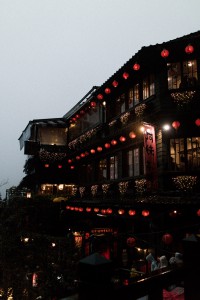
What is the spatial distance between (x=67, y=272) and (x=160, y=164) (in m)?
7.36

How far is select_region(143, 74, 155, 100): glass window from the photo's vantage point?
17.7m

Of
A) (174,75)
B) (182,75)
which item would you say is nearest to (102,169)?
(174,75)

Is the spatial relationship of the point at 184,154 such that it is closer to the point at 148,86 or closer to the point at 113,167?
the point at 148,86

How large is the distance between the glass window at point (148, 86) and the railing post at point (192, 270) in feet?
48.8

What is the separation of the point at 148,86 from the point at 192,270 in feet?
51.8

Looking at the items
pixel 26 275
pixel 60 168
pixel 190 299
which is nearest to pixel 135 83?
pixel 26 275

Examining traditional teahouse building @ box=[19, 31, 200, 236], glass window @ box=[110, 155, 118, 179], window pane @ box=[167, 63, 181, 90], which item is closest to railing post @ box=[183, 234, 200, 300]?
traditional teahouse building @ box=[19, 31, 200, 236]

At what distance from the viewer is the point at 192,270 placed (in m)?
3.47

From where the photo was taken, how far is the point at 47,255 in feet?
47.8

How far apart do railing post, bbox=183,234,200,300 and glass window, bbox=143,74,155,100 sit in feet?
48.8

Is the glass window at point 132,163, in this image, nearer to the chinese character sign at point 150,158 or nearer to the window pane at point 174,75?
the chinese character sign at point 150,158

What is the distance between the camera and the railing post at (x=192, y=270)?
3.41 m

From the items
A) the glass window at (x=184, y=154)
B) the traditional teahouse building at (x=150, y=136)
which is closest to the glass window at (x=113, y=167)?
the traditional teahouse building at (x=150, y=136)

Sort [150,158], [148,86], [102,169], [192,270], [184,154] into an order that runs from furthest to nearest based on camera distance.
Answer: [102,169] < [148,86] < [184,154] < [150,158] < [192,270]
